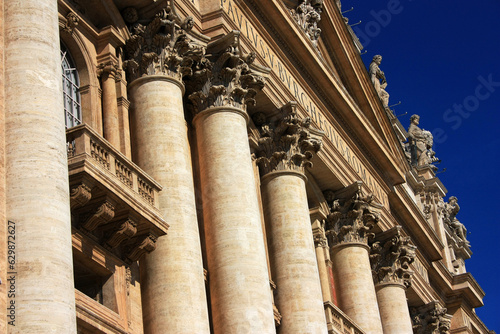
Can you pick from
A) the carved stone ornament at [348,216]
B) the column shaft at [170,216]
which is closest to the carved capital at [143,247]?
the column shaft at [170,216]

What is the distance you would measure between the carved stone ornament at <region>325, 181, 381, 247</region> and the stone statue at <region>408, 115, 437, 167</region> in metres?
24.7

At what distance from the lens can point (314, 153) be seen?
111 feet

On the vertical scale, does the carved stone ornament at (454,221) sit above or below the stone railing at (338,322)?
above

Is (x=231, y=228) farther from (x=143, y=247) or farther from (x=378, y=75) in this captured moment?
(x=378, y=75)

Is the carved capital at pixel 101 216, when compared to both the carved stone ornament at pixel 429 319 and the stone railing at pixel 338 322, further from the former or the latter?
the carved stone ornament at pixel 429 319

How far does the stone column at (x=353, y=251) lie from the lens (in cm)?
3616

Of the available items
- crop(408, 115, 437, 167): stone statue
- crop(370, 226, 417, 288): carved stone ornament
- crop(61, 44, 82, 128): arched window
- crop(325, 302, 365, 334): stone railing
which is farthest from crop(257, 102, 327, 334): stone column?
crop(408, 115, 437, 167): stone statue

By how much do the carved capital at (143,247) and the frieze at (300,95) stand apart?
30.3ft

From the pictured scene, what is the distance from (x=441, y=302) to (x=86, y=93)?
31.4 m

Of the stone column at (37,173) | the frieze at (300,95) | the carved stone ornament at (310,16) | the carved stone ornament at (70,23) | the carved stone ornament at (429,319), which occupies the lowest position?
the stone column at (37,173)

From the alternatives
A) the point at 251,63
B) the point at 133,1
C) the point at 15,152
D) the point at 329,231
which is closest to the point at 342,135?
the point at 329,231

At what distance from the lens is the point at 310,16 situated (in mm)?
38375

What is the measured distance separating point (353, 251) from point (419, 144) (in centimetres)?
2791

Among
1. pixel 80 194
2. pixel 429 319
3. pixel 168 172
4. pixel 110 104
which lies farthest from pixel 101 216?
pixel 429 319
